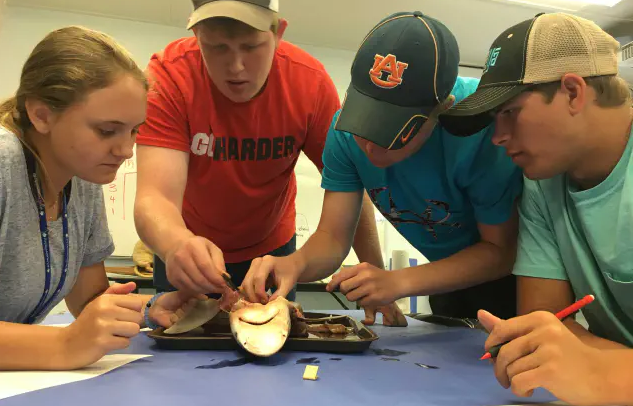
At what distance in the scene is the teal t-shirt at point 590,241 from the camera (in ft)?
2.93

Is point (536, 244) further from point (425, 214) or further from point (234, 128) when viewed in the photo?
point (234, 128)

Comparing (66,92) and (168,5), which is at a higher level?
(168,5)

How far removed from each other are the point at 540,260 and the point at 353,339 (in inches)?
16.1

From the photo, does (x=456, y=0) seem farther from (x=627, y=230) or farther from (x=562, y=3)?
(x=627, y=230)

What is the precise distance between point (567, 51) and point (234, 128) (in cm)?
88

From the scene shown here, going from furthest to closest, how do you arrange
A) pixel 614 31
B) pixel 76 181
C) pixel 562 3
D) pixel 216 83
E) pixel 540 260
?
pixel 614 31
pixel 562 3
pixel 216 83
pixel 76 181
pixel 540 260

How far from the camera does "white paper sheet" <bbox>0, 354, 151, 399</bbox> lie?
0.73 metres

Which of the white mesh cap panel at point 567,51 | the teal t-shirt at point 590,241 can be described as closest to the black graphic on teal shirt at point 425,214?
the teal t-shirt at point 590,241

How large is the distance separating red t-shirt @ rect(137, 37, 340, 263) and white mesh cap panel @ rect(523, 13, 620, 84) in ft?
2.35

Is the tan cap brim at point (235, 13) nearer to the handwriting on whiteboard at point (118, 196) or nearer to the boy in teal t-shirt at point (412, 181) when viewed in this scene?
the boy in teal t-shirt at point (412, 181)

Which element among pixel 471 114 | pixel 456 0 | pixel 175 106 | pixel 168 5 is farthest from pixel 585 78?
pixel 168 5

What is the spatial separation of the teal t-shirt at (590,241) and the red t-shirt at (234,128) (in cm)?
69

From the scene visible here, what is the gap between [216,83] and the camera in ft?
4.46

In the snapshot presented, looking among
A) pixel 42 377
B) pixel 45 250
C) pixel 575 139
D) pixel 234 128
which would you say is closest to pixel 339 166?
pixel 234 128
